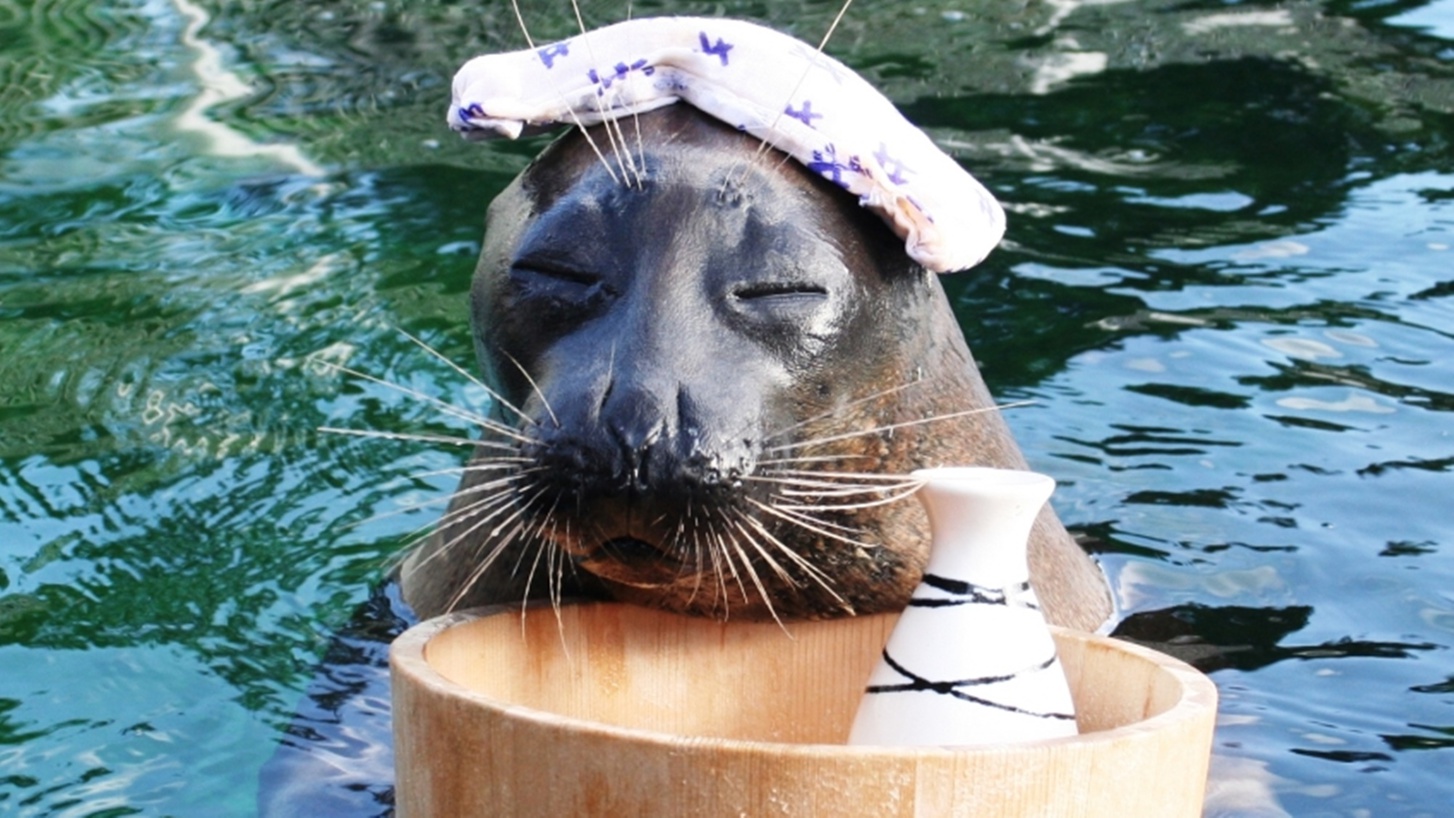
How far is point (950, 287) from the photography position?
304 inches

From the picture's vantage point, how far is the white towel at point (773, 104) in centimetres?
359

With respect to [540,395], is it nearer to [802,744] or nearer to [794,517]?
[794,517]

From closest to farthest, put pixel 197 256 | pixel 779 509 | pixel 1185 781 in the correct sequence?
1. pixel 1185 781
2. pixel 779 509
3. pixel 197 256

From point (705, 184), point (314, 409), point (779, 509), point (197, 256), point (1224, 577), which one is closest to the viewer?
point (779, 509)

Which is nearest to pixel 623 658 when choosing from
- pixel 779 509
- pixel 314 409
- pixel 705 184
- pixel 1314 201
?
pixel 779 509

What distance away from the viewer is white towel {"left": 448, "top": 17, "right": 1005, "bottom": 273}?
11.8 ft

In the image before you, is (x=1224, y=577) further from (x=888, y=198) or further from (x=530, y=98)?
(x=530, y=98)

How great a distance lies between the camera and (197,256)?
8.08 meters

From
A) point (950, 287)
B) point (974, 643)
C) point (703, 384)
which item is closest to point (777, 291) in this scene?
point (703, 384)

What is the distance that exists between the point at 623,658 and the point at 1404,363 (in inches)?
166

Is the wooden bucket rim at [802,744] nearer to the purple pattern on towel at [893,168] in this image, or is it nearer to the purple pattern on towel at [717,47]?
the purple pattern on towel at [893,168]

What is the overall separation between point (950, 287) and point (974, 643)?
16.4ft

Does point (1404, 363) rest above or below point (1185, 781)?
below

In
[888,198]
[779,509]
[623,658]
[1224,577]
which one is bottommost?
[1224,577]
